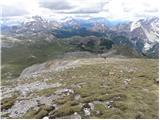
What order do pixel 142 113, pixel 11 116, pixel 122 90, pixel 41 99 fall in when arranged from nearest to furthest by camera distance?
1. pixel 142 113
2. pixel 11 116
3. pixel 122 90
4. pixel 41 99

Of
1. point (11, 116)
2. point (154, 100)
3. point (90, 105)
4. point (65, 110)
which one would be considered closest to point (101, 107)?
point (90, 105)

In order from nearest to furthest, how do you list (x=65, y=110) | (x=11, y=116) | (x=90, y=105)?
(x=65, y=110)
(x=90, y=105)
(x=11, y=116)

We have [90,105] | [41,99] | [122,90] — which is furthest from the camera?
[41,99]

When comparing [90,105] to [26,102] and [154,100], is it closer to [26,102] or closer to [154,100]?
[154,100]

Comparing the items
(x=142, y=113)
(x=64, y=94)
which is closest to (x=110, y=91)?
(x=64, y=94)

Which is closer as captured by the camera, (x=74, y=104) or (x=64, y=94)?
(x=74, y=104)

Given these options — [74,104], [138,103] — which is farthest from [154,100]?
[74,104]

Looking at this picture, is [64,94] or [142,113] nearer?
[142,113]

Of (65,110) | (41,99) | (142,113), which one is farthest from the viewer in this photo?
(41,99)

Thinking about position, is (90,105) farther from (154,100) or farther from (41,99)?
(41,99)
